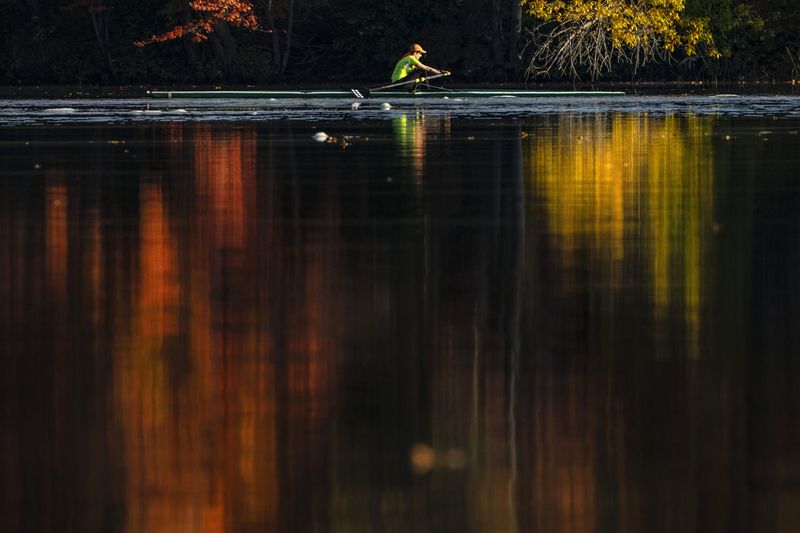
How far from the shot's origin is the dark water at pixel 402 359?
7352mm

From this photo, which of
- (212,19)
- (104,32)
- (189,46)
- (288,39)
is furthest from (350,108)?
(104,32)

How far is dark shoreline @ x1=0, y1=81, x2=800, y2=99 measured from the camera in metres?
66.0

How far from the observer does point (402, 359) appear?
10070mm

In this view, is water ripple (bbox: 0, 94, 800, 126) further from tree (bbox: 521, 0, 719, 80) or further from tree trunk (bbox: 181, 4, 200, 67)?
tree trunk (bbox: 181, 4, 200, 67)

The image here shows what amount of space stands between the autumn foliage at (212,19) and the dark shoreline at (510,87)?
6.58 ft

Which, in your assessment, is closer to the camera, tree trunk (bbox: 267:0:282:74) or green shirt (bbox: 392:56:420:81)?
green shirt (bbox: 392:56:420:81)

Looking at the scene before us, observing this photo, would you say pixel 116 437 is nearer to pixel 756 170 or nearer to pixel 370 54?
pixel 756 170

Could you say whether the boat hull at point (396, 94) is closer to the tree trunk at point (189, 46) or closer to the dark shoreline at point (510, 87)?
the dark shoreline at point (510, 87)

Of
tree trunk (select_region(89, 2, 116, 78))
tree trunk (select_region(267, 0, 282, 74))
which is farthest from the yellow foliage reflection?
tree trunk (select_region(89, 2, 116, 78))

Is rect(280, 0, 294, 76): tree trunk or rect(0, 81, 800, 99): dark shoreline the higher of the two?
rect(280, 0, 294, 76): tree trunk

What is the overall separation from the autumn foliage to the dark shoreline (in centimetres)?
201

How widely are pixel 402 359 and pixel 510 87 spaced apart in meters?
62.5

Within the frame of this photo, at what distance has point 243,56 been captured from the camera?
262 ft

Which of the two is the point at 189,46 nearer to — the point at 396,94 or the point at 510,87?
the point at 510,87
